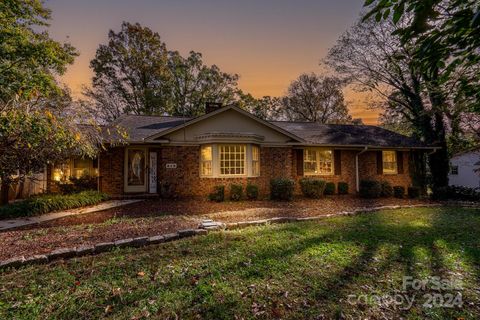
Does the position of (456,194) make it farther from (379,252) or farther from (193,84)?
(193,84)

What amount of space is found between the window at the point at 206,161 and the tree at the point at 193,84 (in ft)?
51.0

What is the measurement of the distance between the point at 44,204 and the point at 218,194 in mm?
6029

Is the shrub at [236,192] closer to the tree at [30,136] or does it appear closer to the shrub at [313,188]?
the shrub at [313,188]

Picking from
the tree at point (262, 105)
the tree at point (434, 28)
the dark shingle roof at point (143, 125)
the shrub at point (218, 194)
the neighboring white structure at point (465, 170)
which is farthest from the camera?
the tree at point (262, 105)

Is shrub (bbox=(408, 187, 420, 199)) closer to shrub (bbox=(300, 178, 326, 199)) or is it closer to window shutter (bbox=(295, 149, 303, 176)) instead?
shrub (bbox=(300, 178, 326, 199))

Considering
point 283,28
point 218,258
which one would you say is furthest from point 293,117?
point 218,258

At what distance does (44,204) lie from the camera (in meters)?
7.85

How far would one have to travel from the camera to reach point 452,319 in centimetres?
265

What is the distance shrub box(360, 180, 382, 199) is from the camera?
1203cm

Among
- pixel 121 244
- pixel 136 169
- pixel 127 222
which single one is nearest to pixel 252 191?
pixel 127 222

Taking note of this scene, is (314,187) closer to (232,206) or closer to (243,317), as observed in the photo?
(232,206)

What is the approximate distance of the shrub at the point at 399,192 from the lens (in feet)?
41.5

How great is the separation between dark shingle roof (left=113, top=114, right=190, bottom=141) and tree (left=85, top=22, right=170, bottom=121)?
367 inches

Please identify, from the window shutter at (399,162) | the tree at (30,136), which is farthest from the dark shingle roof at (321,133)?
the tree at (30,136)
